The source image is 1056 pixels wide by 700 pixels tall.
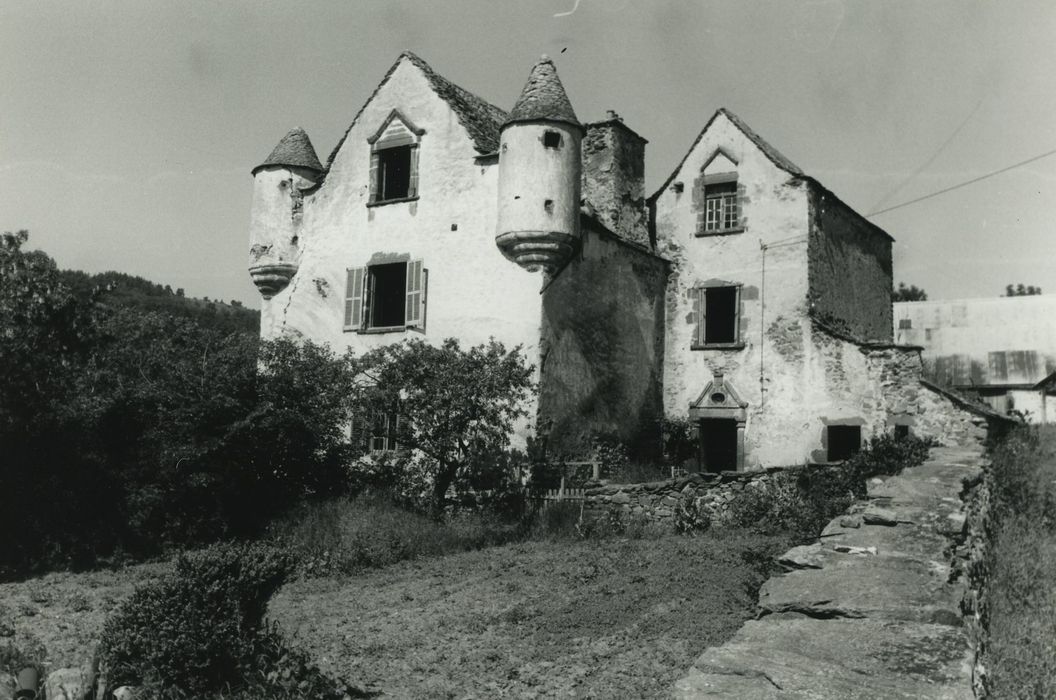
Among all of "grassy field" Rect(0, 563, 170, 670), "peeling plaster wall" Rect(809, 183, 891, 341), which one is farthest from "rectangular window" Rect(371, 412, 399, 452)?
"peeling plaster wall" Rect(809, 183, 891, 341)

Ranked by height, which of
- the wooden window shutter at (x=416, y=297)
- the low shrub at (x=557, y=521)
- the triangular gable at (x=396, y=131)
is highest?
the triangular gable at (x=396, y=131)

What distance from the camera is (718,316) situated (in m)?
22.6

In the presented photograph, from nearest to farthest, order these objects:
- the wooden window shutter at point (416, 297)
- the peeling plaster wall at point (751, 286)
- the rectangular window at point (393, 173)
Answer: the wooden window shutter at point (416, 297)
the rectangular window at point (393, 173)
the peeling plaster wall at point (751, 286)

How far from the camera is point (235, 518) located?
15.0 meters

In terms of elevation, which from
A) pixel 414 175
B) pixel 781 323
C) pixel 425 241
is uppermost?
pixel 414 175

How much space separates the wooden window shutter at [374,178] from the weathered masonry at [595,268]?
6 centimetres

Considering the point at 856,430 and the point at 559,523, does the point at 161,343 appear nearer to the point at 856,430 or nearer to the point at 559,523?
the point at 559,523

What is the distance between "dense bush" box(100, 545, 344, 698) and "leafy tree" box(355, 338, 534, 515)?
26.4 feet

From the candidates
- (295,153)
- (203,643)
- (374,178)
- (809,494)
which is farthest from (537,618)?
(295,153)

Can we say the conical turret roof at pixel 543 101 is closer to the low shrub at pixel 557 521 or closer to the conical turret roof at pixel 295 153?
the conical turret roof at pixel 295 153

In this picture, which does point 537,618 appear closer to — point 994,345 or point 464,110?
point 464,110

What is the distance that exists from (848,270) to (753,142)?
3.95m

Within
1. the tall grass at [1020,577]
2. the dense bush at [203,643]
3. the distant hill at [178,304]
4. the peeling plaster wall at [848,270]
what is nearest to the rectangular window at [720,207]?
the peeling plaster wall at [848,270]

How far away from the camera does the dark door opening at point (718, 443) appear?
69.4 ft
